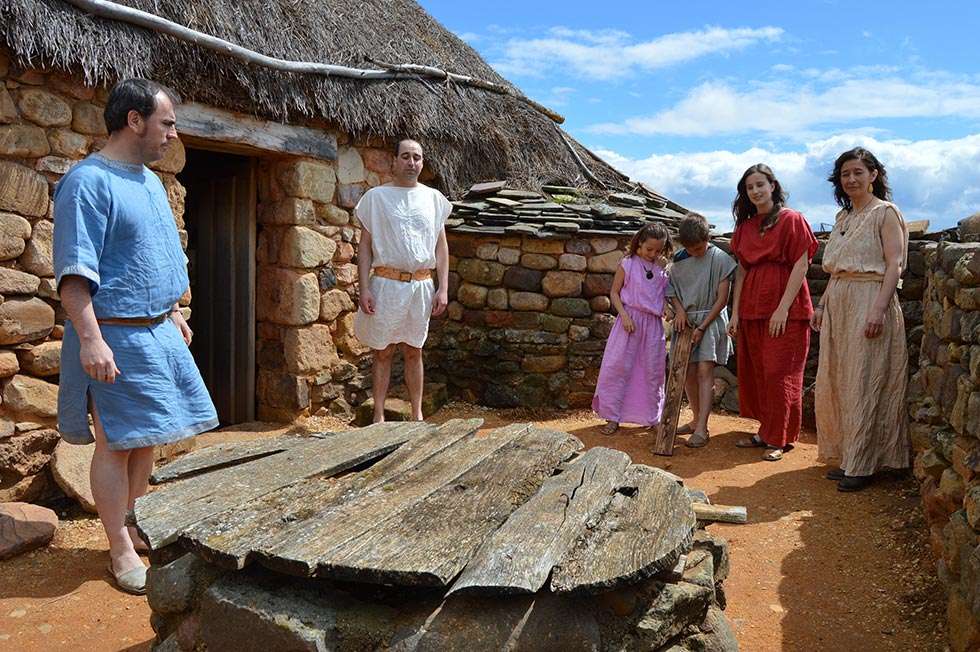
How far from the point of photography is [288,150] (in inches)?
203

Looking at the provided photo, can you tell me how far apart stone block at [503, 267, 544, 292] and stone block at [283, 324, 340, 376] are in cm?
161

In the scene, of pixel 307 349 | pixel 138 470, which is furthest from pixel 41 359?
pixel 307 349

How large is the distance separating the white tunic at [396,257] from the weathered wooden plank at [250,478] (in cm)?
164

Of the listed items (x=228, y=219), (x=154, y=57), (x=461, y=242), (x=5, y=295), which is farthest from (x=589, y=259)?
(x=5, y=295)

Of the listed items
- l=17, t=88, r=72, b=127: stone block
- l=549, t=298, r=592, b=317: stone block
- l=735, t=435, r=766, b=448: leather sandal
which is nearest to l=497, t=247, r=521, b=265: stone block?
l=549, t=298, r=592, b=317: stone block

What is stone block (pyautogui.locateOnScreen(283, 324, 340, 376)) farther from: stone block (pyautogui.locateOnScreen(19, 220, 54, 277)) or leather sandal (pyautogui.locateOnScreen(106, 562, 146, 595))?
leather sandal (pyautogui.locateOnScreen(106, 562, 146, 595))

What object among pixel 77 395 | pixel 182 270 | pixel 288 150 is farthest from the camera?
pixel 288 150

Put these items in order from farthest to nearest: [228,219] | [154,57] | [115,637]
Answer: [228,219]
[154,57]
[115,637]

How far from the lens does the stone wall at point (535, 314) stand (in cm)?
634

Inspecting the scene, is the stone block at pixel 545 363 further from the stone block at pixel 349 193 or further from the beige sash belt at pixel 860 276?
the beige sash belt at pixel 860 276

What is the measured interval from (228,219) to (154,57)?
1607mm

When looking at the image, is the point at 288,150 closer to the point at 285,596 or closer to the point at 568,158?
the point at 568,158

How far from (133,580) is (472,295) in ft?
12.9

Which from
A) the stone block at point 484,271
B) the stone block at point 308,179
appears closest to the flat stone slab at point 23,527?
the stone block at point 308,179
